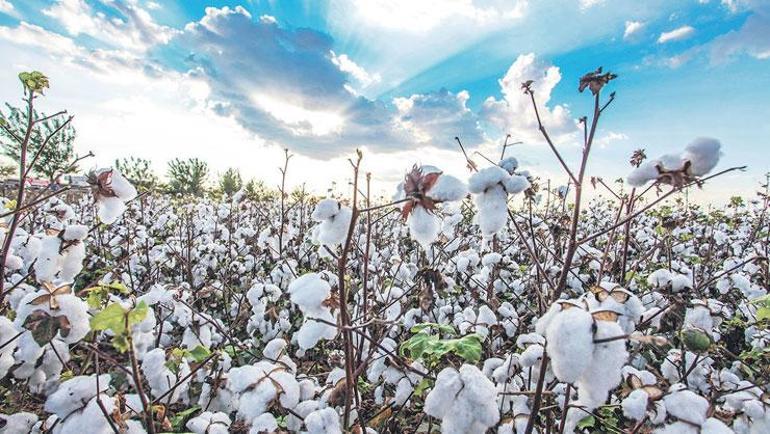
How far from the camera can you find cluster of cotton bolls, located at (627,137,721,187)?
1.16 m

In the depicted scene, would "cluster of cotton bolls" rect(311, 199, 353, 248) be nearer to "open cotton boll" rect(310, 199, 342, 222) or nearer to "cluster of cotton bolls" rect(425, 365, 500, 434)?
"open cotton boll" rect(310, 199, 342, 222)

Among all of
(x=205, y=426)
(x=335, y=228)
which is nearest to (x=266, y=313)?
(x=205, y=426)

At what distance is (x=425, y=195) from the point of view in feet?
4.30

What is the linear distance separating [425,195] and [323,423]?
0.96m

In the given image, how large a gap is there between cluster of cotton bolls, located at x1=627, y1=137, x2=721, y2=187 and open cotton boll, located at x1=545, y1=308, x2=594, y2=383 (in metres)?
0.48

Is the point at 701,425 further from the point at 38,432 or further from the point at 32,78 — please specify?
the point at 32,78

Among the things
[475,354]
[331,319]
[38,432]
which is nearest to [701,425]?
[475,354]

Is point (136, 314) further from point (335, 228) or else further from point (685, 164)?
point (685, 164)

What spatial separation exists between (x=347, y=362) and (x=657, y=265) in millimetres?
5220

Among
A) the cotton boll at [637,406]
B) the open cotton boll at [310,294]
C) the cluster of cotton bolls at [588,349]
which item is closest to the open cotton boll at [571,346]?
the cluster of cotton bolls at [588,349]

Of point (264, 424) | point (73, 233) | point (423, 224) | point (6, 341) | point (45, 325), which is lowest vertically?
point (264, 424)

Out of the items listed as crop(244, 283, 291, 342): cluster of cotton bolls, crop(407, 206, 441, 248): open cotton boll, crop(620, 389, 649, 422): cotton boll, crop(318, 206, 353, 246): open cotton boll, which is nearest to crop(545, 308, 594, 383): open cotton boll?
crop(407, 206, 441, 248): open cotton boll

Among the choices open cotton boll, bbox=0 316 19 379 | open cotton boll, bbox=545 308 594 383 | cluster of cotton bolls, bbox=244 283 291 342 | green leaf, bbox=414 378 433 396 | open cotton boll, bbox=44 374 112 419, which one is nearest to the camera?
open cotton boll, bbox=545 308 594 383

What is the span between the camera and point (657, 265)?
5348 millimetres
